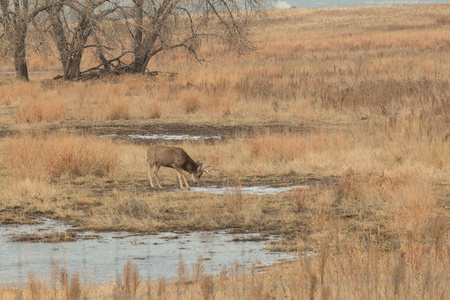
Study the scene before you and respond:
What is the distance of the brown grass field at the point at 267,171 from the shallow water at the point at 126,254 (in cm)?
31

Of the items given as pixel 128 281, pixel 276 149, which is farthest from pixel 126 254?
pixel 276 149

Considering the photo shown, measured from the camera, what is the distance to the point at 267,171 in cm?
1220

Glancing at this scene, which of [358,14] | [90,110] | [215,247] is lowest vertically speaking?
[215,247]

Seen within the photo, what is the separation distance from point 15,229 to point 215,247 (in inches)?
102

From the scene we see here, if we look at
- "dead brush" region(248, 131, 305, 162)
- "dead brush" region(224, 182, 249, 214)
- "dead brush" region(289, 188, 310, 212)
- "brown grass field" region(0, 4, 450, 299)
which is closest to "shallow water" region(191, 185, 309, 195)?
"brown grass field" region(0, 4, 450, 299)

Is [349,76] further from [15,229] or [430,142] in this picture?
[15,229]

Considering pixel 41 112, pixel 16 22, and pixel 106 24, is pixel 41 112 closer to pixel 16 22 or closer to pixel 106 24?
pixel 16 22

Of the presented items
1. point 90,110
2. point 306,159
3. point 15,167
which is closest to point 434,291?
point 306,159

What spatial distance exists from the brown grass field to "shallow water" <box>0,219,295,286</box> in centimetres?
31

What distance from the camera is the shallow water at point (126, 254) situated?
21.4 ft

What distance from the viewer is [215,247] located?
7457 millimetres

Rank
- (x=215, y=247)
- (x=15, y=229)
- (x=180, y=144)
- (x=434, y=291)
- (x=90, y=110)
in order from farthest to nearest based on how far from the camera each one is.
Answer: (x=90, y=110) < (x=180, y=144) < (x=15, y=229) < (x=215, y=247) < (x=434, y=291)

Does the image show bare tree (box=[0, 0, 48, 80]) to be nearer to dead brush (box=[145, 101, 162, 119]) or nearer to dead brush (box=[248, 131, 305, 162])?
dead brush (box=[145, 101, 162, 119])

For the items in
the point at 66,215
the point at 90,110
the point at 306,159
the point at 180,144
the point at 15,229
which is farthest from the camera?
the point at 90,110
